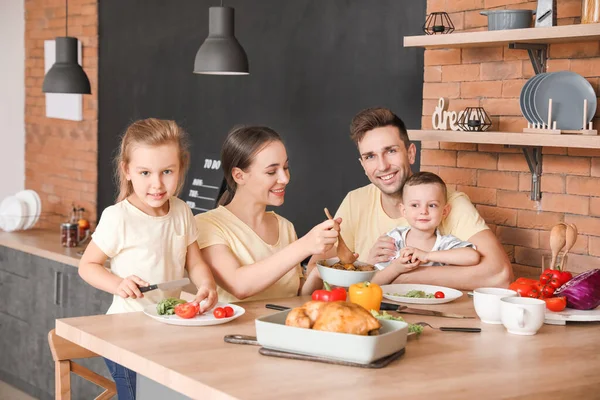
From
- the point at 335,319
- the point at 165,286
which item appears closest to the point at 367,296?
the point at 335,319

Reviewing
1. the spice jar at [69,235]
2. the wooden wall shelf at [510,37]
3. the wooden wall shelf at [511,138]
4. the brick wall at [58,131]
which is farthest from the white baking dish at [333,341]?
the brick wall at [58,131]

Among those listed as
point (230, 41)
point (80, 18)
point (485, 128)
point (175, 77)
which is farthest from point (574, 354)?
point (80, 18)

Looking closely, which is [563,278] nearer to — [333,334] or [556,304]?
[556,304]

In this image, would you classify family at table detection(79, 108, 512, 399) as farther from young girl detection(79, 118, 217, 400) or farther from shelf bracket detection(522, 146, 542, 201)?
shelf bracket detection(522, 146, 542, 201)

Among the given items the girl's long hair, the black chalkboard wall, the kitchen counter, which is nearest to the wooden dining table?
the girl's long hair

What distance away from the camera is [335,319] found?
6.23 feet

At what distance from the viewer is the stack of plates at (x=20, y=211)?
17.5ft

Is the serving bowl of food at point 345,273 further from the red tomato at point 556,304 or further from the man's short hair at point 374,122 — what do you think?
the man's short hair at point 374,122

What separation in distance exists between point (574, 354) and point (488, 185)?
1.61 metres

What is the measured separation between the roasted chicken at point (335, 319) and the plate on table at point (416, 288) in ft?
2.32

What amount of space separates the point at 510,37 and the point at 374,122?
1.94ft

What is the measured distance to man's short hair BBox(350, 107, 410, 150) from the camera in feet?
10.7

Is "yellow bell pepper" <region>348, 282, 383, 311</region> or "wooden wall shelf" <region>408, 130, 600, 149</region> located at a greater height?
"wooden wall shelf" <region>408, 130, 600, 149</region>

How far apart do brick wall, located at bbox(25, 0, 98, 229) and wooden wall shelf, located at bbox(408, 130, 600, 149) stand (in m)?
2.98
